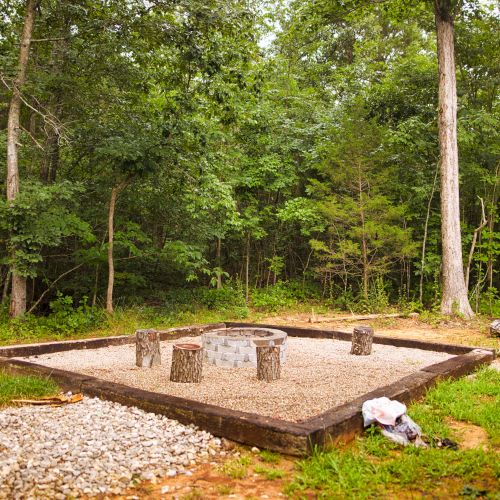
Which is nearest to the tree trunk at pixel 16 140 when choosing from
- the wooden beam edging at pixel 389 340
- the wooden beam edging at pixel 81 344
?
the wooden beam edging at pixel 81 344

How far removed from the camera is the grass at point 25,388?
439cm

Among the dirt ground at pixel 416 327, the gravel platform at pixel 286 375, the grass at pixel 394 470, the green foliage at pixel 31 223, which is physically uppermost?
the green foliage at pixel 31 223

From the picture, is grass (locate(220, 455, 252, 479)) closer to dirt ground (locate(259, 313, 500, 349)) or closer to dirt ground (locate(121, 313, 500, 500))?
dirt ground (locate(121, 313, 500, 500))

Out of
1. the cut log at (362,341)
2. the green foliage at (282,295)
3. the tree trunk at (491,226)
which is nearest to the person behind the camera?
the cut log at (362,341)

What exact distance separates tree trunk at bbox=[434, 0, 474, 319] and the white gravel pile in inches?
352

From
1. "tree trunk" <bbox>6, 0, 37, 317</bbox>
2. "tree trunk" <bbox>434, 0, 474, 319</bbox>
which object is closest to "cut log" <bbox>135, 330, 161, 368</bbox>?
"tree trunk" <bbox>6, 0, 37, 317</bbox>

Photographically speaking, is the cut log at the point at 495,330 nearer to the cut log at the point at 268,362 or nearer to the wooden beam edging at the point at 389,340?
the wooden beam edging at the point at 389,340

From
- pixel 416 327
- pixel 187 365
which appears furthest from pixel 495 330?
pixel 187 365

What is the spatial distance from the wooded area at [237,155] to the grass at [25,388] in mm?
3411

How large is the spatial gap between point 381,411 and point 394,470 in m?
0.68

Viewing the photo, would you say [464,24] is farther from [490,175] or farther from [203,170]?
[203,170]

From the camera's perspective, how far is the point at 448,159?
1102 centimetres

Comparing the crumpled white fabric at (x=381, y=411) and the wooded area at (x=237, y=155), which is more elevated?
the wooded area at (x=237, y=155)

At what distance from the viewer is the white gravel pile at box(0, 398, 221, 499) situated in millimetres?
2725
